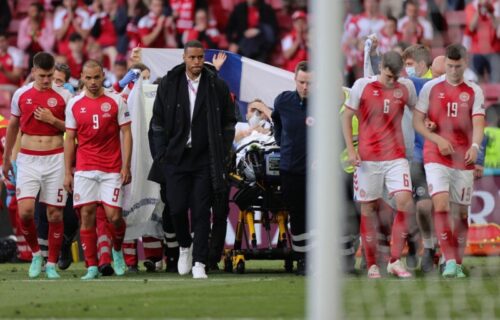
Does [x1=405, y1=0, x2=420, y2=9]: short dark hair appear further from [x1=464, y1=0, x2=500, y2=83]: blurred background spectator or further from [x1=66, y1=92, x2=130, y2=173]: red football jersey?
[x1=66, y1=92, x2=130, y2=173]: red football jersey

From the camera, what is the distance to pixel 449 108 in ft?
44.2

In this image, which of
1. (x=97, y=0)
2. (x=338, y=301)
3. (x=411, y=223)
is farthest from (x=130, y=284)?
(x=97, y=0)

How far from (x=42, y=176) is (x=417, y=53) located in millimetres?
3848

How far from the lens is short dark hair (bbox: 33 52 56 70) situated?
14.2 meters

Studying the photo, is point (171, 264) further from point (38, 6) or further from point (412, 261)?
point (38, 6)

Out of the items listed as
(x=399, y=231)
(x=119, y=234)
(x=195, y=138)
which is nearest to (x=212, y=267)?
(x=119, y=234)

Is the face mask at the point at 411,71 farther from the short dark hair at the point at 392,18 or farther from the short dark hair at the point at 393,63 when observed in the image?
the short dark hair at the point at 393,63

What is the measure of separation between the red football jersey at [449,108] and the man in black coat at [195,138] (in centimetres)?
182

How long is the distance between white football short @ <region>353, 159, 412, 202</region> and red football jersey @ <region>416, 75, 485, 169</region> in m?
0.32

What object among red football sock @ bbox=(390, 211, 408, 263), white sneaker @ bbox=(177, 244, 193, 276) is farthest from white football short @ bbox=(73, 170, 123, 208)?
red football sock @ bbox=(390, 211, 408, 263)

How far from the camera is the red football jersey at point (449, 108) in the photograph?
1343 cm

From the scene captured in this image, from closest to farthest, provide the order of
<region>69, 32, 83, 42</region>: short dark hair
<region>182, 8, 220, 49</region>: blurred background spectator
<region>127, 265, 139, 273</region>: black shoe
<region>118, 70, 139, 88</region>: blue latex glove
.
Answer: <region>127, 265, 139, 273</region>: black shoe
<region>118, 70, 139, 88</region>: blue latex glove
<region>182, 8, 220, 49</region>: blurred background spectator
<region>69, 32, 83, 42</region>: short dark hair

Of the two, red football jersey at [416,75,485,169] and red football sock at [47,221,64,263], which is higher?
red football jersey at [416,75,485,169]

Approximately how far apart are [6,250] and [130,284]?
18.8 ft
